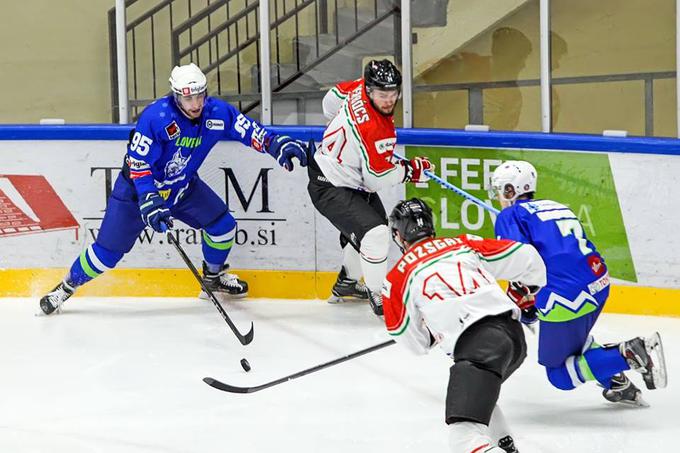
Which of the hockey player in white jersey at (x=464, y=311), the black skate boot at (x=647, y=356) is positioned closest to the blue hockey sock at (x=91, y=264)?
the hockey player in white jersey at (x=464, y=311)

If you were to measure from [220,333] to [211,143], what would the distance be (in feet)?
2.66

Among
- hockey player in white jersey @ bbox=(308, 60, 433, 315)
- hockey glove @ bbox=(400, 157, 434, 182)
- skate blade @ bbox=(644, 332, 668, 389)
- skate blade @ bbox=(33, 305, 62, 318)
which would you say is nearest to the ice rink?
skate blade @ bbox=(33, 305, 62, 318)

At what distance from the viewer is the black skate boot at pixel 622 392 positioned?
3.60 metres

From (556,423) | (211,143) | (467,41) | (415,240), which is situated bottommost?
(556,423)

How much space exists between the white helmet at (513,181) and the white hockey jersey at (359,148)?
101cm

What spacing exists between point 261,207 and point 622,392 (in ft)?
6.93

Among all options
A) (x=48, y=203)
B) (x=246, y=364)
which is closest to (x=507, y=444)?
(x=246, y=364)

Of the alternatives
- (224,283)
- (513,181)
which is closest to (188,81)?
(224,283)

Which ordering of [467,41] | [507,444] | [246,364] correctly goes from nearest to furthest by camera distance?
1. [507,444]
2. [246,364]
3. [467,41]

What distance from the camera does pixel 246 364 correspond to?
419cm

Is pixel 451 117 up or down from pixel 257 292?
up

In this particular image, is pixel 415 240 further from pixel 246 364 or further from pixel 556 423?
pixel 246 364

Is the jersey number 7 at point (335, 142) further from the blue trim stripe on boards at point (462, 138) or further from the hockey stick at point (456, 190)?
the blue trim stripe on boards at point (462, 138)

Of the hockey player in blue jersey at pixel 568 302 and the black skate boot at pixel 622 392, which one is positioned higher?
the hockey player in blue jersey at pixel 568 302
